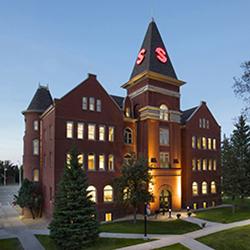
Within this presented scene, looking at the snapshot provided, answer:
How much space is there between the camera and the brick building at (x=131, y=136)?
30297 millimetres

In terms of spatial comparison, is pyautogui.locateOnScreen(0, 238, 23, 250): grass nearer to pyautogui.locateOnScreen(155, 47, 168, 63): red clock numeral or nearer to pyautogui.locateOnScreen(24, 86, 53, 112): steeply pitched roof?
pyautogui.locateOnScreen(24, 86, 53, 112): steeply pitched roof

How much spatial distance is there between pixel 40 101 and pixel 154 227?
21985 millimetres

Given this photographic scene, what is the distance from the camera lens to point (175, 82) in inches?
1476

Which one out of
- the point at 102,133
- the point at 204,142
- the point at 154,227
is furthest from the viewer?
the point at 204,142

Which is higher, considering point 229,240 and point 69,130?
point 69,130

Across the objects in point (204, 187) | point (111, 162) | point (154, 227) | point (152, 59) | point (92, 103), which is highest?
point (152, 59)

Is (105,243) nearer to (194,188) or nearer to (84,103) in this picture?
(84,103)

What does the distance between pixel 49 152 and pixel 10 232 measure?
30.3ft

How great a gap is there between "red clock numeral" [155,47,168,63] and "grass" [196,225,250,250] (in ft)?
76.7

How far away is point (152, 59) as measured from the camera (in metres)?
36.4

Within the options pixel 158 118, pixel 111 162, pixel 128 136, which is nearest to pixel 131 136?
pixel 128 136

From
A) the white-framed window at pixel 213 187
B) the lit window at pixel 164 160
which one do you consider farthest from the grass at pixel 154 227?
the white-framed window at pixel 213 187

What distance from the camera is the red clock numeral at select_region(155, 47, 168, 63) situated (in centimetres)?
3723

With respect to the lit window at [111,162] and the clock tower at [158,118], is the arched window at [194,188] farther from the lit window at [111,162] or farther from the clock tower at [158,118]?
the lit window at [111,162]
